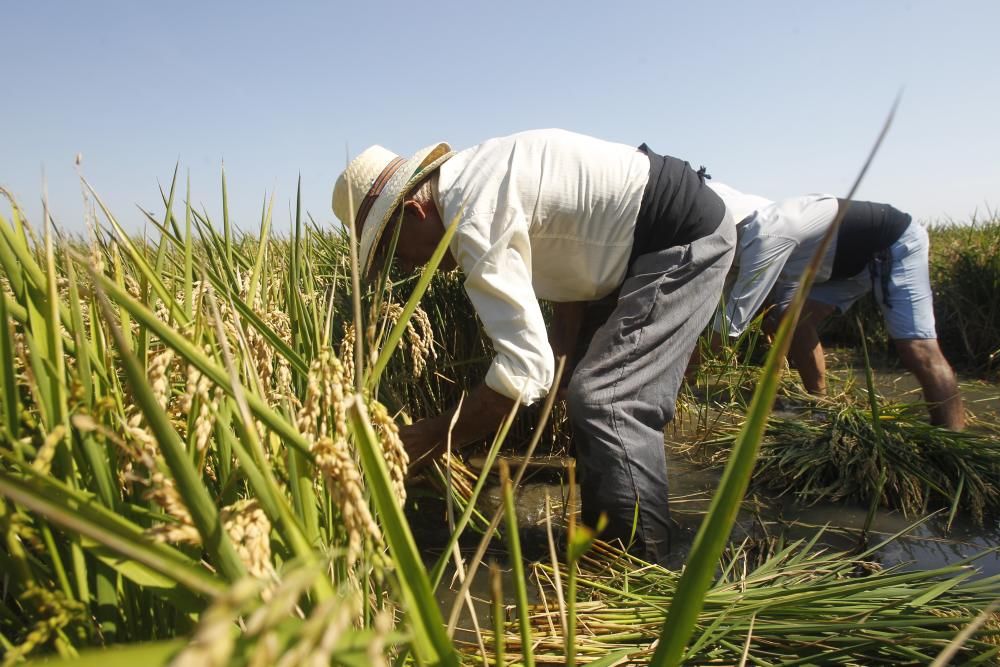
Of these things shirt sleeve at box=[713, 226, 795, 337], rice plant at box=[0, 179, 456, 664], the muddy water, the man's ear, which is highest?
the man's ear

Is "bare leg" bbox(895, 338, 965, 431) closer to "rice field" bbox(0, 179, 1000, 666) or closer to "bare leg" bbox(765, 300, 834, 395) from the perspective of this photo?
"bare leg" bbox(765, 300, 834, 395)

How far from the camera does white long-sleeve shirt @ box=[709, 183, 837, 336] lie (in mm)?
2797

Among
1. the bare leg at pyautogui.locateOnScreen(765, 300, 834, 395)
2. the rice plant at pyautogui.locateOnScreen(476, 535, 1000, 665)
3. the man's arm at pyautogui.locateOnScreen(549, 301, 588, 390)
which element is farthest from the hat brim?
Answer: the bare leg at pyautogui.locateOnScreen(765, 300, 834, 395)

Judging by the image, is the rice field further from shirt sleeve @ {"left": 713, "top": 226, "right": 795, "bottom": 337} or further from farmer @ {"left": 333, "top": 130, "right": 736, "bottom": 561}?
shirt sleeve @ {"left": 713, "top": 226, "right": 795, "bottom": 337}

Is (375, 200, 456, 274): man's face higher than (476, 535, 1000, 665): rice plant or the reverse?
higher

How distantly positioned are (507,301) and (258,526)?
49.3 inches

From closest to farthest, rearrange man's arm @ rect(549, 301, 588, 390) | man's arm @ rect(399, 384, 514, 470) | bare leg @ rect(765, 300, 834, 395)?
man's arm @ rect(399, 384, 514, 470) → man's arm @ rect(549, 301, 588, 390) → bare leg @ rect(765, 300, 834, 395)

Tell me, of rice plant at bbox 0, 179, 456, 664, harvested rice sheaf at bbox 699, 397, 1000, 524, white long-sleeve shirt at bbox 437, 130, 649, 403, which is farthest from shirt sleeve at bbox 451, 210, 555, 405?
harvested rice sheaf at bbox 699, 397, 1000, 524

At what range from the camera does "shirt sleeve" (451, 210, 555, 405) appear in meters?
1.76

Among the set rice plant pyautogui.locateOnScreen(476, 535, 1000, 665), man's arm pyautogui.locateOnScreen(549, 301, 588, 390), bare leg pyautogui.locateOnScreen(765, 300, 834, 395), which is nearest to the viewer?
rice plant pyautogui.locateOnScreen(476, 535, 1000, 665)

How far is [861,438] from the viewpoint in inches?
101

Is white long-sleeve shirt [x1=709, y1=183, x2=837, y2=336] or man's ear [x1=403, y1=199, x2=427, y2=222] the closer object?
man's ear [x1=403, y1=199, x2=427, y2=222]

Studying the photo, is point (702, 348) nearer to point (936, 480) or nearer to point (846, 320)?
point (936, 480)

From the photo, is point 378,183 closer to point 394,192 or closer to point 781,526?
point 394,192
